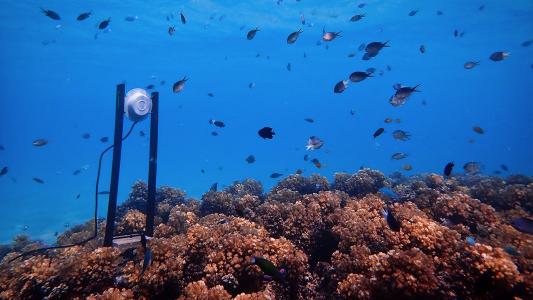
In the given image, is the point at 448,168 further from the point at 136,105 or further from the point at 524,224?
the point at 136,105

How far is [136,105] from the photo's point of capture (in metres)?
5.94

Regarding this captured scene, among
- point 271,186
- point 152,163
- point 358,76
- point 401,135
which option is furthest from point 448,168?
point 271,186

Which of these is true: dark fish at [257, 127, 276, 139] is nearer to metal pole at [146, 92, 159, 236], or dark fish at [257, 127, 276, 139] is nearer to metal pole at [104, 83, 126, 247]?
metal pole at [146, 92, 159, 236]

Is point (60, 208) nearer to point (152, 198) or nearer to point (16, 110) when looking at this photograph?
point (152, 198)

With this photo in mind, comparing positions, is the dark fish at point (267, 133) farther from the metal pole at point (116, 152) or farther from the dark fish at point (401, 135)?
the dark fish at point (401, 135)

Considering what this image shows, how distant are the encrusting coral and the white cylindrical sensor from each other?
8.32ft

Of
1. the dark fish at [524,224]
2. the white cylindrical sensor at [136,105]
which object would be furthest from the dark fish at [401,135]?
the white cylindrical sensor at [136,105]

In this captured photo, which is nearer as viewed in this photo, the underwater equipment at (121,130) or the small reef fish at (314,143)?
the underwater equipment at (121,130)

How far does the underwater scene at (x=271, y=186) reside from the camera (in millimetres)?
4922

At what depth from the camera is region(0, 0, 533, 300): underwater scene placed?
492cm

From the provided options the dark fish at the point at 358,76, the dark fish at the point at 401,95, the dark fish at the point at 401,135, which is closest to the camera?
the dark fish at the point at 401,95

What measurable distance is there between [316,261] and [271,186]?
2706 cm

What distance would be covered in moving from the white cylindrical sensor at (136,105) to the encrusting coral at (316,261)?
2.53m

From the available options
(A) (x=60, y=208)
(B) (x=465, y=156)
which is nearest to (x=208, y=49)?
(A) (x=60, y=208)
